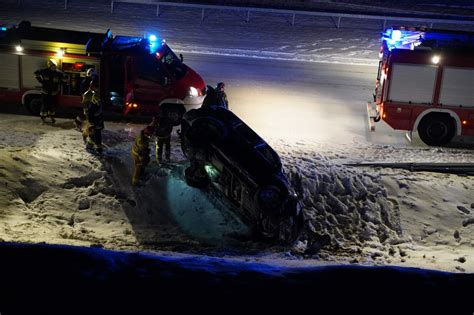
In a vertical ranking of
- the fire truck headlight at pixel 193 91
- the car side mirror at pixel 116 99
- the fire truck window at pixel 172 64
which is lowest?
the car side mirror at pixel 116 99

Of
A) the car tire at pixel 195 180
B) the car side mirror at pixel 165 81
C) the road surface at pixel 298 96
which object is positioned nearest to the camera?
the car tire at pixel 195 180

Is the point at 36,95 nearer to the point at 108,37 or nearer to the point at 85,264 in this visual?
the point at 108,37

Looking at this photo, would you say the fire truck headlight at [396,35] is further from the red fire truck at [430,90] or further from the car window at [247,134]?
the car window at [247,134]

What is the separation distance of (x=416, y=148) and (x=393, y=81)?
5.68 ft

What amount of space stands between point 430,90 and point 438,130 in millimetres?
995

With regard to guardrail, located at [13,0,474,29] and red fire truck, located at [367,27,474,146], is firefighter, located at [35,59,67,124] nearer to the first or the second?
red fire truck, located at [367,27,474,146]

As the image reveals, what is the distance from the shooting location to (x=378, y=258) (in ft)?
29.9

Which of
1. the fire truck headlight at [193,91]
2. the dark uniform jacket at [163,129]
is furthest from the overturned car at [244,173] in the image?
the fire truck headlight at [193,91]

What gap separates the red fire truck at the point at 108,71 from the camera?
1346cm

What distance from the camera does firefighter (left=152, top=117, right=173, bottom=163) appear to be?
10477 mm

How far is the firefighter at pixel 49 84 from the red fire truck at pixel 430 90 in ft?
24.9

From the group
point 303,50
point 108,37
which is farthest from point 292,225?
point 303,50

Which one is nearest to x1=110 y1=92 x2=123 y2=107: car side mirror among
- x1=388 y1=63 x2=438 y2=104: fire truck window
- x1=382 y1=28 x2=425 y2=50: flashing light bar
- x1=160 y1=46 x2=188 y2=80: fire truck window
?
x1=160 y1=46 x2=188 y2=80: fire truck window

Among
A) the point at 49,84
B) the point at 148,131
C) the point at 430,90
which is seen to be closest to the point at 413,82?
the point at 430,90
